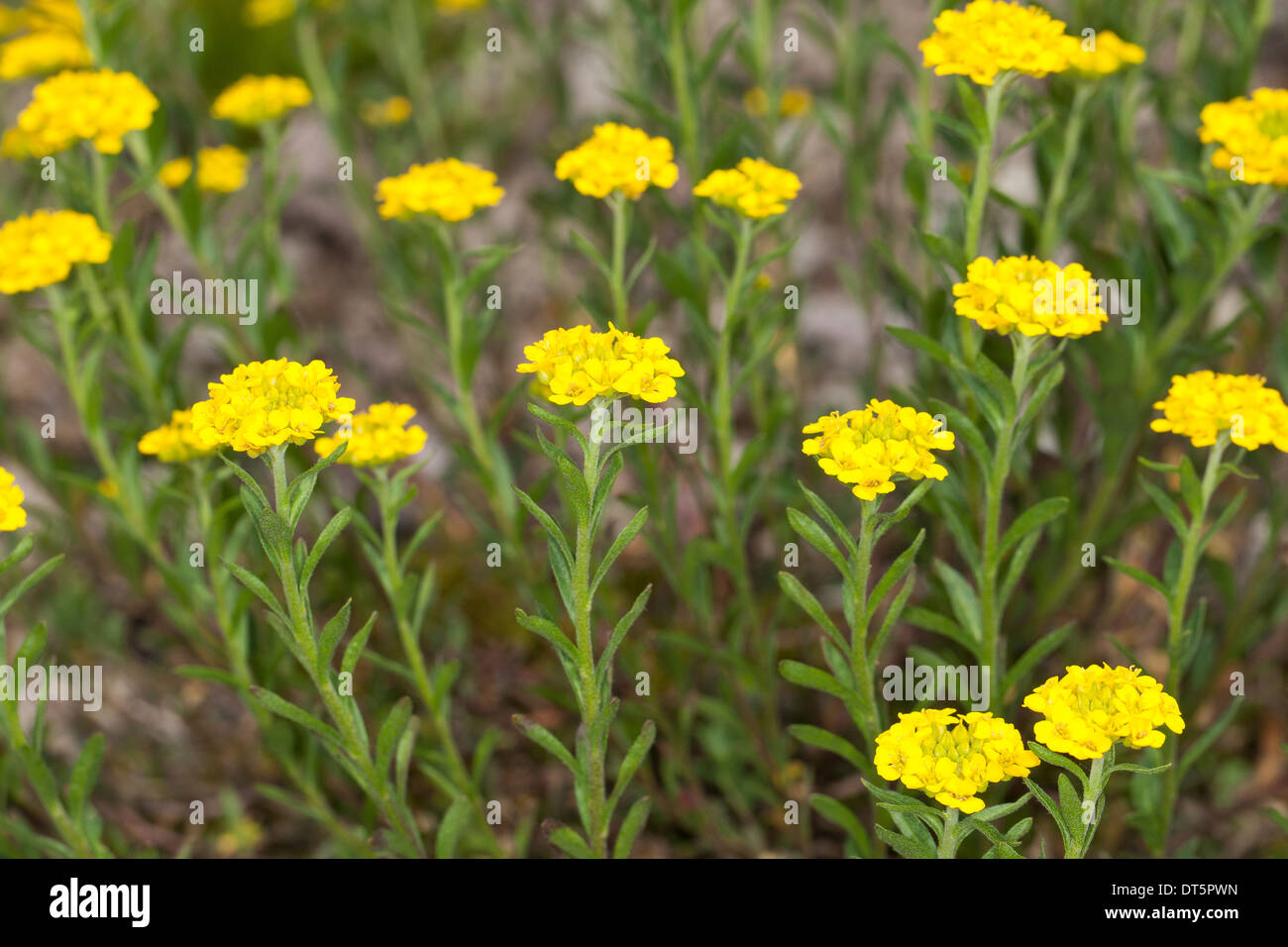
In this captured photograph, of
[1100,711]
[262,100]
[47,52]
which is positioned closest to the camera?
[1100,711]

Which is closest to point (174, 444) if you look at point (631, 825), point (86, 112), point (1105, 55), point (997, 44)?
point (86, 112)

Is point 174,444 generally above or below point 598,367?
below

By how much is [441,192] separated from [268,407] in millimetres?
633

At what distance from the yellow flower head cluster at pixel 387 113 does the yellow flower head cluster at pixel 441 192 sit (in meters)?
1.33

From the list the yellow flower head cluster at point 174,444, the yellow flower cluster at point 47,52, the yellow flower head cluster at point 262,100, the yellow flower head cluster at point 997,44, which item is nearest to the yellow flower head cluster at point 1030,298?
the yellow flower head cluster at point 997,44

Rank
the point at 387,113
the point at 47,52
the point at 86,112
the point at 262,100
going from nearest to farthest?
the point at 86,112 → the point at 262,100 → the point at 47,52 → the point at 387,113

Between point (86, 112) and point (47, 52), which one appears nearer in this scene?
point (86, 112)

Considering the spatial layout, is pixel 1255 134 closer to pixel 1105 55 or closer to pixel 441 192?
pixel 1105 55

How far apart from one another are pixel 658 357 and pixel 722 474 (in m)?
0.60

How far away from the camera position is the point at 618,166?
169cm

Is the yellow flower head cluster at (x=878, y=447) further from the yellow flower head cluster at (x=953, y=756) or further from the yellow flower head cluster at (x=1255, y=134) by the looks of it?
the yellow flower head cluster at (x=1255, y=134)
